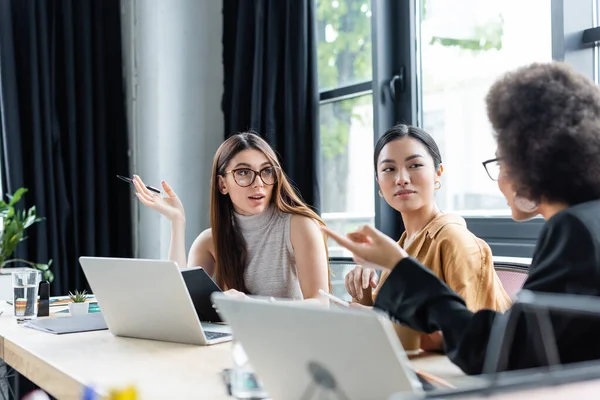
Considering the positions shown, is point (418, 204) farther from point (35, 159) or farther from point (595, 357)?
point (35, 159)

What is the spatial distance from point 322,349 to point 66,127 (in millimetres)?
2963

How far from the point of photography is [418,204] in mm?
1699

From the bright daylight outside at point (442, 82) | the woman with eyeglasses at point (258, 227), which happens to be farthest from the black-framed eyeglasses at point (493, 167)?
the bright daylight outside at point (442, 82)

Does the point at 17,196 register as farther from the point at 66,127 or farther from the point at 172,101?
the point at 172,101

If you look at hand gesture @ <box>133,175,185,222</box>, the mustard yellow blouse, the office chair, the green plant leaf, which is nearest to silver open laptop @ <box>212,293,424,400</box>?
the mustard yellow blouse

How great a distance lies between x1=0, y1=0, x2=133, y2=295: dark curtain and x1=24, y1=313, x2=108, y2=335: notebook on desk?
1.60 m

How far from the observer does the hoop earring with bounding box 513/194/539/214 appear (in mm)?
1030

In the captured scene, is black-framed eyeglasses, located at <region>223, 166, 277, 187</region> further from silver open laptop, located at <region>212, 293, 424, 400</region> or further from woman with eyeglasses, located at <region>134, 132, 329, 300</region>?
silver open laptop, located at <region>212, 293, 424, 400</region>

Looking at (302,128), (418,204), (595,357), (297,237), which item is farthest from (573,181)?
(302,128)

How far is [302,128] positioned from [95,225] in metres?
1.20

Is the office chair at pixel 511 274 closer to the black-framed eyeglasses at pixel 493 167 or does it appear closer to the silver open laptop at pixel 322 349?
the black-framed eyeglasses at pixel 493 167

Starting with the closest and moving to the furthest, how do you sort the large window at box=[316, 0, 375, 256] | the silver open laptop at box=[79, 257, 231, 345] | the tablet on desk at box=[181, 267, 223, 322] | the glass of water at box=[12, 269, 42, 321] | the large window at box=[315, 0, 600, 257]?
the silver open laptop at box=[79, 257, 231, 345], the tablet on desk at box=[181, 267, 223, 322], the glass of water at box=[12, 269, 42, 321], the large window at box=[315, 0, 600, 257], the large window at box=[316, 0, 375, 256]

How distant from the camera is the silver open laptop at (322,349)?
2.38ft

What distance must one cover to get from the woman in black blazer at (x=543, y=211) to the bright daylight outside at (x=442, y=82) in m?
1.21
